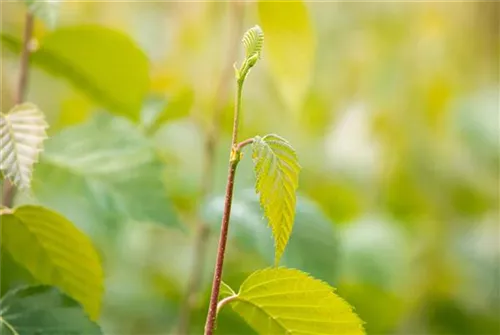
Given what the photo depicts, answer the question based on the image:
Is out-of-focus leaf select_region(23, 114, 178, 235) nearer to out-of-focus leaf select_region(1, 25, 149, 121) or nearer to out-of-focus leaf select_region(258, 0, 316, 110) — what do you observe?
out-of-focus leaf select_region(1, 25, 149, 121)

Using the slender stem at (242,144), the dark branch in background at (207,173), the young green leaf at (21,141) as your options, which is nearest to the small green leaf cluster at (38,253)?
the young green leaf at (21,141)

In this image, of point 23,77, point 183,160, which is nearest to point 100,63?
point 23,77

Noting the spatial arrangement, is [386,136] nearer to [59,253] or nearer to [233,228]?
[233,228]

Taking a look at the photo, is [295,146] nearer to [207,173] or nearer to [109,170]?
[207,173]

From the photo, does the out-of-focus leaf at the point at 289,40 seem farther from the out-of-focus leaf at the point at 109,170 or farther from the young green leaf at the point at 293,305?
the young green leaf at the point at 293,305

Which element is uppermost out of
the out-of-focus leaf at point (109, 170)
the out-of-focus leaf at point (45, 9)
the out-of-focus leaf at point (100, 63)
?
the out-of-focus leaf at point (100, 63)

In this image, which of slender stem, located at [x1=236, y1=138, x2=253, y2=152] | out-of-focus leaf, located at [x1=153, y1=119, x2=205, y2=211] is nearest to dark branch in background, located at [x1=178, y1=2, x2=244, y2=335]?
out-of-focus leaf, located at [x1=153, y1=119, x2=205, y2=211]

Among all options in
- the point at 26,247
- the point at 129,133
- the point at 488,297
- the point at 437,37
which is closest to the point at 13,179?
the point at 26,247
